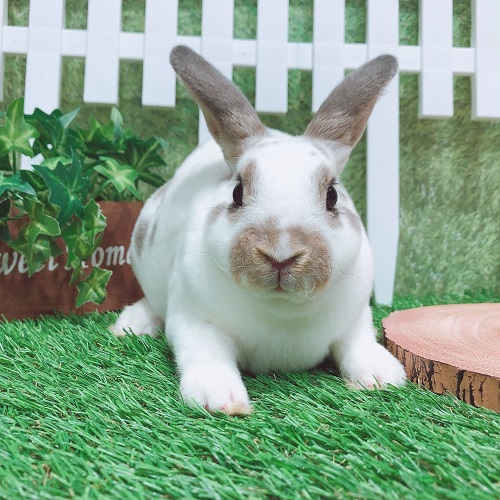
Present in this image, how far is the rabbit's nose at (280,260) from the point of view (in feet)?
3.84

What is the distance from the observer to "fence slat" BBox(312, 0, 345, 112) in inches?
96.3

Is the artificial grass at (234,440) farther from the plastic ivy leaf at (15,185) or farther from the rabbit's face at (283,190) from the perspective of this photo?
the plastic ivy leaf at (15,185)

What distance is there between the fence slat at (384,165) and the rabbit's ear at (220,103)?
1012mm

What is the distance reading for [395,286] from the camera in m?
2.66

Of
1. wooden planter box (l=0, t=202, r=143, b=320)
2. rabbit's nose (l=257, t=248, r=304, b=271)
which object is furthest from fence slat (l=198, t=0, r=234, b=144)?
rabbit's nose (l=257, t=248, r=304, b=271)

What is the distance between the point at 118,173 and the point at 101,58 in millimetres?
654

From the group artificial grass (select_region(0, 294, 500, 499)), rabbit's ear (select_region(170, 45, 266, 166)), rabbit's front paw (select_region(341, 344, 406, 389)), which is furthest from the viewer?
rabbit's ear (select_region(170, 45, 266, 166))

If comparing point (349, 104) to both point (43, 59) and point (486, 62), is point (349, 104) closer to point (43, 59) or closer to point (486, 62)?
point (486, 62)

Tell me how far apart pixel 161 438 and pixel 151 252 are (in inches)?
34.8

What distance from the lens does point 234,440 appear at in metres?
1.00

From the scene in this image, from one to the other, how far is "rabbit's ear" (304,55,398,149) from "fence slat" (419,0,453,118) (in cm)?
96

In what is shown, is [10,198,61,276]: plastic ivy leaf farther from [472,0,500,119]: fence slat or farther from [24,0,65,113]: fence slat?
[472,0,500,119]: fence slat

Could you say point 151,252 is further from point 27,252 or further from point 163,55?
point 163,55

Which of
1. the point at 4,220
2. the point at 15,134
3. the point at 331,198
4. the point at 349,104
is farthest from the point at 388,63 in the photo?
the point at 4,220
